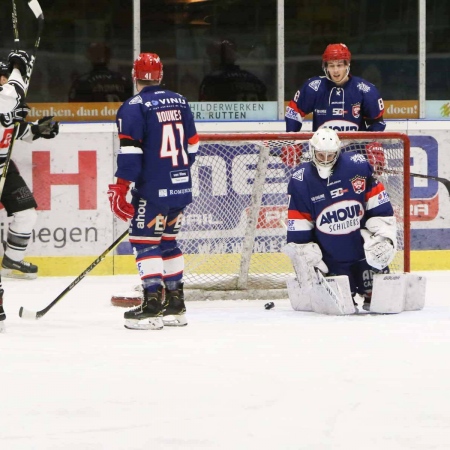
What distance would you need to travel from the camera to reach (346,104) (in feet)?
22.1

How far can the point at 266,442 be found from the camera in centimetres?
329

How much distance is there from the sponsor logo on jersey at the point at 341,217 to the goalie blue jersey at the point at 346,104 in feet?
3.29

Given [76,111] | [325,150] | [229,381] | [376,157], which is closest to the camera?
[229,381]

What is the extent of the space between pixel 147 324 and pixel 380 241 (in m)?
1.16

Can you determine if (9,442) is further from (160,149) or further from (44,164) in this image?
(44,164)

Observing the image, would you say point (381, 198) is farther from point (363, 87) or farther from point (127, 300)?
point (127, 300)

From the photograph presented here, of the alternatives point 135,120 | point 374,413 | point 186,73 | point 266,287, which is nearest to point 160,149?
point 135,120

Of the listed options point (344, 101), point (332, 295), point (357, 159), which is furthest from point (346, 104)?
point (332, 295)

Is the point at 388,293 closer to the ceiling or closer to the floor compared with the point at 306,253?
closer to the floor

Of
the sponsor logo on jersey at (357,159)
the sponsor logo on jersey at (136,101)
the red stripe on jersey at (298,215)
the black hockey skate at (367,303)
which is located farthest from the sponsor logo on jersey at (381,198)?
the sponsor logo on jersey at (136,101)

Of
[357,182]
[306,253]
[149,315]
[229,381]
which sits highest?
[357,182]

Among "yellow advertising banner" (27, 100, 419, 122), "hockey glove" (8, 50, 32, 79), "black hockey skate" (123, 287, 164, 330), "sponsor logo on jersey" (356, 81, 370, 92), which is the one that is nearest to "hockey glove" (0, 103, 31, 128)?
"hockey glove" (8, 50, 32, 79)

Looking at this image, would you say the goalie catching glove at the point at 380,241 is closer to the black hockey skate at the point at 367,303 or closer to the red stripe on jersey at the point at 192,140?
the black hockey skate at the point at 367,303

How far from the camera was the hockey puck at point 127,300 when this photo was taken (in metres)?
6.26
